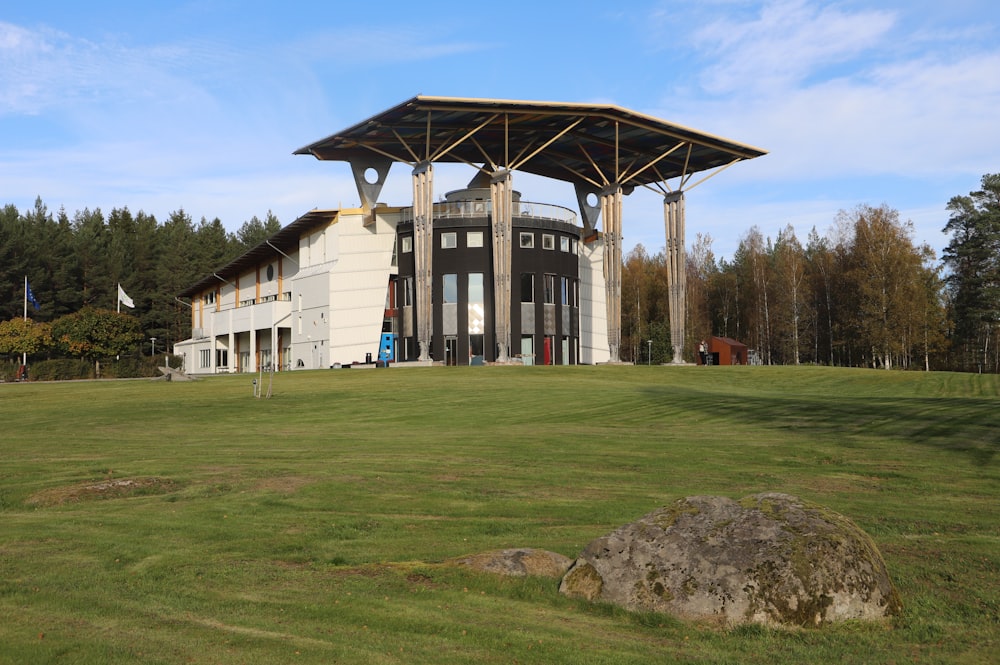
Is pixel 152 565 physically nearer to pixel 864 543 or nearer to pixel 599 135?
pixel 864 543

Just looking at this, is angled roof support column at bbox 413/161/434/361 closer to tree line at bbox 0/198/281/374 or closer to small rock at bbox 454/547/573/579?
tree line at bbox 0/198/281/374

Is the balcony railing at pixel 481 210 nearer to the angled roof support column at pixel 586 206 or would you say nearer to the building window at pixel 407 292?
the building window at pixel 407 292

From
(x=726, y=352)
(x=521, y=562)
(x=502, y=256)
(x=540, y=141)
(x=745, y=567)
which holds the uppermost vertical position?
(x=540, y=141)

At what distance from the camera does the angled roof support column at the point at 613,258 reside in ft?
238

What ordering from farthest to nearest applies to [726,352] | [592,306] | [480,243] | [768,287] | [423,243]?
[768,287] → [726,352] → [592,306] → [480,243] → [423,243]

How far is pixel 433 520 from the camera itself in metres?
13.1

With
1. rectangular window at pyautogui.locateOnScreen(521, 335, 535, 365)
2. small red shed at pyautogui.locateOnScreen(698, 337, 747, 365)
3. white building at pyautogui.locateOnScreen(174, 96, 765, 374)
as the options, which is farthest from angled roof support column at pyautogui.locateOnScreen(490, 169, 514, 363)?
small red shed at pyautogui.locateOnScreen(698, 337, 747, 365)

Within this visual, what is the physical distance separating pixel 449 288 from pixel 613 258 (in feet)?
47.5

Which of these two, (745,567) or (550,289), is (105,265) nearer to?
(550,289)

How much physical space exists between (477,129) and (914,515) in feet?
179

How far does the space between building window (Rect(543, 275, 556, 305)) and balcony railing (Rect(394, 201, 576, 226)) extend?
4850 millimetres

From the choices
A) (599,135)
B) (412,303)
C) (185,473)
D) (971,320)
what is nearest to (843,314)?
(971,320)

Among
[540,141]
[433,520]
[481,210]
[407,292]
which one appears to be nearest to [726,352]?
[540,141]

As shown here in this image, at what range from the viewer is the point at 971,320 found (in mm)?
87000
